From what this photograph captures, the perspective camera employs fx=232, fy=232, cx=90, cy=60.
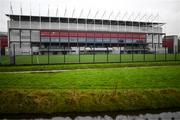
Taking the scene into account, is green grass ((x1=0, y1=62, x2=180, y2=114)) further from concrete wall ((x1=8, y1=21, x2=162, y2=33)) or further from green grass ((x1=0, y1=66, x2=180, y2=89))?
concrete wall ((x1=8, y1=21, x2=162, y2=33))

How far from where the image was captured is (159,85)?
47.0ft

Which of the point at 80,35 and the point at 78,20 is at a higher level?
the point at 78,20

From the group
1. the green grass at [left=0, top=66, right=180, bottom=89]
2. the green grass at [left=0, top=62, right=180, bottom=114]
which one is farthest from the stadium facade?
the green grass at [left=0, top=62, right=180, bottom=114]

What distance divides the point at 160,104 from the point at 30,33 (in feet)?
224

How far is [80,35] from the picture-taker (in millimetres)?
82000

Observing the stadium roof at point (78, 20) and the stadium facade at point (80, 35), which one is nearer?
the stadium facade at point (80, 35)

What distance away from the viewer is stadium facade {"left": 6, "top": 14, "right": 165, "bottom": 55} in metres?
75.0

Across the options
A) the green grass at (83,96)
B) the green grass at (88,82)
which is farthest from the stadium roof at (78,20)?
the green grass at (83,96)

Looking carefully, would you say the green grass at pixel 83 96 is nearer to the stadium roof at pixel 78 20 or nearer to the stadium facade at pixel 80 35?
the stadium facade at pixel 80 35

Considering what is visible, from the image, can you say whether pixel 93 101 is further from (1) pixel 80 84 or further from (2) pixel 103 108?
(1) pixel 80 84

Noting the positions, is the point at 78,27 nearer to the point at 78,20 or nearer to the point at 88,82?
the point at 78,20

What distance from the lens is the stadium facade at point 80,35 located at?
2953 inches

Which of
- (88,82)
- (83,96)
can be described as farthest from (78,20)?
(83,96)

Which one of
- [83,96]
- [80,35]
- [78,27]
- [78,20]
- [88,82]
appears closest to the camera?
[83,96]
